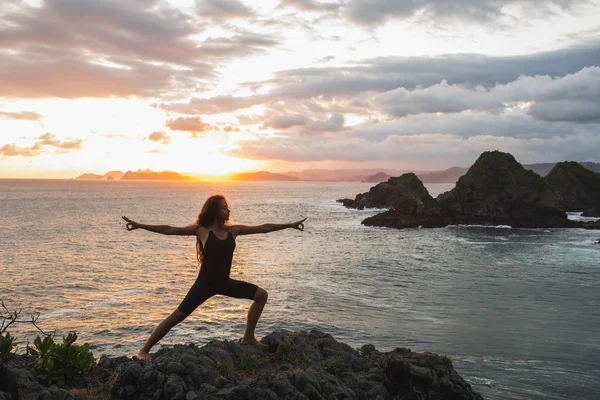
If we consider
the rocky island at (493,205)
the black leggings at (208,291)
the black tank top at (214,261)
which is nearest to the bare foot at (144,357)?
the black leggings at (208,291)

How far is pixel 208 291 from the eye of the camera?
8.55 metres

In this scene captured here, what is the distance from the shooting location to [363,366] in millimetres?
10547

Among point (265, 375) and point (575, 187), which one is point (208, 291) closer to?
point (265, 375)

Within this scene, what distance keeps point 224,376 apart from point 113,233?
63.2 m

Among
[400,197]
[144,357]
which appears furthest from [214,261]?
[400,197]

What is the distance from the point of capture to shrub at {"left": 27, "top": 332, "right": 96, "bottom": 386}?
8633 mm

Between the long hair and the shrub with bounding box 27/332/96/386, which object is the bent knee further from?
the shrub with bounding box 27/332/96/386

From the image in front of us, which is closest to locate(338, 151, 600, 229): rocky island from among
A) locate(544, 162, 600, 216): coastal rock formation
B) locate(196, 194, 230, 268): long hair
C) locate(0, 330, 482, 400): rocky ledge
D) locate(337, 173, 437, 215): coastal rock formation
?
locate(337, 173, 437, 215): coastal rock formation

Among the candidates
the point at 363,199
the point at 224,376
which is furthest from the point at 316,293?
the point at 363,199

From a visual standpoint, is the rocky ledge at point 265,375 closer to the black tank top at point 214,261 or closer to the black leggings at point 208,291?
the black leggings at point 208,291

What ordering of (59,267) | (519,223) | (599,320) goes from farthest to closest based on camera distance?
(519,223) → (59,267) → (599,320)

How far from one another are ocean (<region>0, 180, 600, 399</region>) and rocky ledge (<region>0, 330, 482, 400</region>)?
21.9 ft

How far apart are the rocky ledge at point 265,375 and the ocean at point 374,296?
6.68 m

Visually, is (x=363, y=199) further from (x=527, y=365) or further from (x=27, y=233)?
(x=527, y=365)
